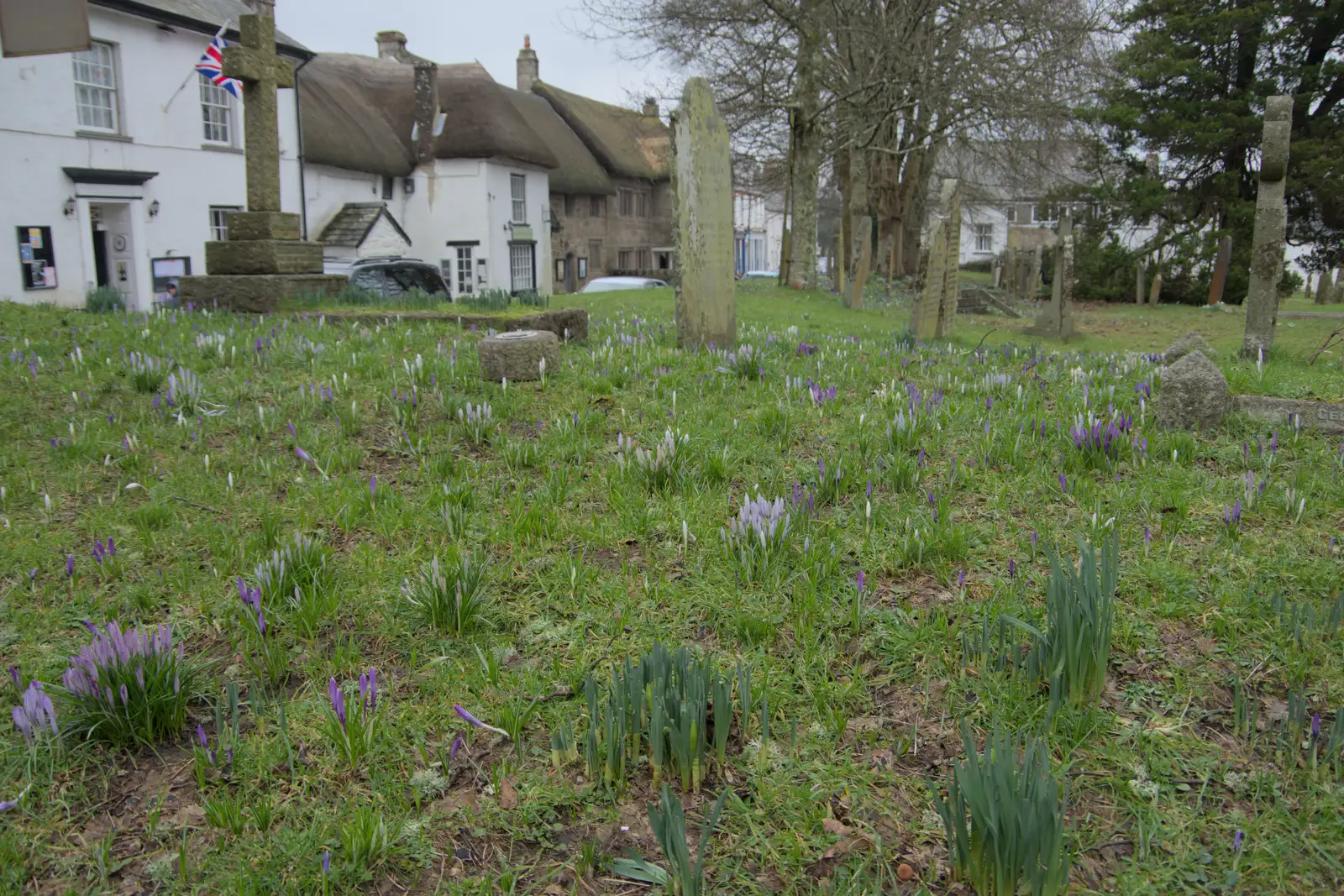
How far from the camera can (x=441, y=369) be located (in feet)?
21.3

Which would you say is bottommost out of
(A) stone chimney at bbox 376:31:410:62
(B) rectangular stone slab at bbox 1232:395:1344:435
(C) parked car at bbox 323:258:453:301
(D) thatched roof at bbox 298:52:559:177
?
(B) rectangular stone slab at bbox 1232:395:1344:435

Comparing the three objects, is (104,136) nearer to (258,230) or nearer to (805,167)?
(258,230)

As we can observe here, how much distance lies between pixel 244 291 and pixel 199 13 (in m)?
18.2

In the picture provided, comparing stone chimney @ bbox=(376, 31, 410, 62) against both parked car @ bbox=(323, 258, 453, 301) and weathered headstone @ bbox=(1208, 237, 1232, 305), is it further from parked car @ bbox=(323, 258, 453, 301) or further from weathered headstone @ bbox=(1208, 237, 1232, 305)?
weathered headstone @ bbox=(1208, 237, 1232, 305)

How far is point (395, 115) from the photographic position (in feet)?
121

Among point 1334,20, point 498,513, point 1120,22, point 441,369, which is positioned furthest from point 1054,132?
point 498,513

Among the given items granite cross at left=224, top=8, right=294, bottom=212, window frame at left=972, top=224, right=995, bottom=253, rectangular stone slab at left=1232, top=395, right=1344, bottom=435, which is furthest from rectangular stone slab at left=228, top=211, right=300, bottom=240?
window frame at left=972, top=224, right=995, bottom=253

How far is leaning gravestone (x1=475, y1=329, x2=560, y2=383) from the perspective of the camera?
6.53 m

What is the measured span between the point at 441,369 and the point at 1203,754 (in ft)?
17.0

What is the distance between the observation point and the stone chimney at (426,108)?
36.2 m

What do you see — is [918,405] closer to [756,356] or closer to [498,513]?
[756,356]

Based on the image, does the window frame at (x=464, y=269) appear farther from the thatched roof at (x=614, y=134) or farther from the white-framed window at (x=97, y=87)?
the white-framed window at (x=97, y=87)

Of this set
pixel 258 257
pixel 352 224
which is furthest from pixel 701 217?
pixel 352 224

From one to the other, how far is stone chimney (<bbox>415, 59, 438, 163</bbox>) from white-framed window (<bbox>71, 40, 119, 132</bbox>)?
1405 cm
